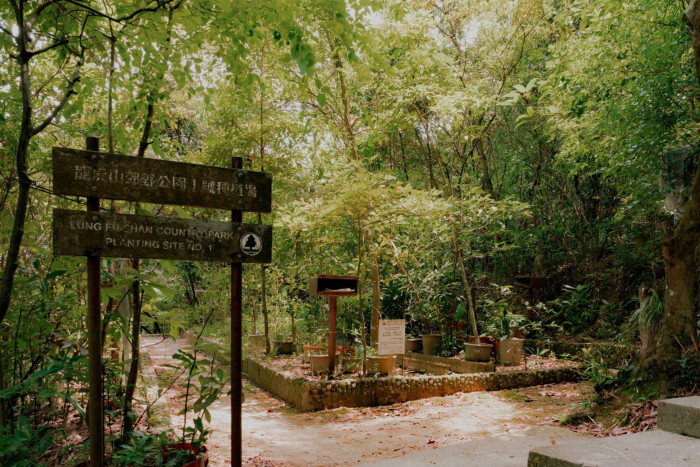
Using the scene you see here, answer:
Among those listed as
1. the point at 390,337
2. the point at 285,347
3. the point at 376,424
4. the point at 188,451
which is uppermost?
the point at 390,337

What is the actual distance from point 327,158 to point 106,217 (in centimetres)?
676

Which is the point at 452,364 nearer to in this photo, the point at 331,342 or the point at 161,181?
the point at 331,342

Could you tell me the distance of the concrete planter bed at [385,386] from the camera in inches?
254

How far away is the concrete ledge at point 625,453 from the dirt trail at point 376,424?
2.05 meters

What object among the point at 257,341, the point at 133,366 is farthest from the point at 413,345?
the point at 133,366

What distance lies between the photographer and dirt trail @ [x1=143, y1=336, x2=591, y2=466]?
4.60 metres

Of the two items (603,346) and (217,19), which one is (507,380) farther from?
(217,19)

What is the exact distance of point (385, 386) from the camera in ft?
22.2

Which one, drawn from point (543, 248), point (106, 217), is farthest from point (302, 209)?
point (543, 248)

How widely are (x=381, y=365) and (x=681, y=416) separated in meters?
4.63

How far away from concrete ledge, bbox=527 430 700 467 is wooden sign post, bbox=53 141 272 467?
1.90 metres

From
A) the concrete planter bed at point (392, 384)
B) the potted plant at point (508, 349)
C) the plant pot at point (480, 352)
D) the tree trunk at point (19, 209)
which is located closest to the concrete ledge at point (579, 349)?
the concrete planter bed at point (392, 384)

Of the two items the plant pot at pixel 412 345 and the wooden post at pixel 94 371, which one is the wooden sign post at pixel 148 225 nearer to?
the wooden post at pixel 94 371

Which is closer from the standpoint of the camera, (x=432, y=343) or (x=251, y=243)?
(x=251, y=243)
